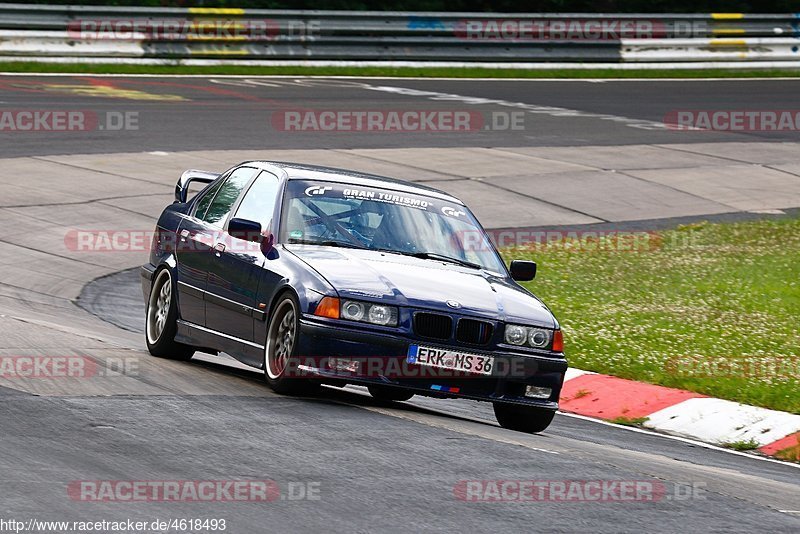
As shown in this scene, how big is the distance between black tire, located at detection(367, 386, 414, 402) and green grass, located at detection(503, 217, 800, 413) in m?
2.68

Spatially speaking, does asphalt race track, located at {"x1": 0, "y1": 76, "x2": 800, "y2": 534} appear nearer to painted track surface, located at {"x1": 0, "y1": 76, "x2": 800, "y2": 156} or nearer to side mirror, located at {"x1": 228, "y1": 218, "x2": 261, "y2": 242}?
painted track surface, located at {"x1": 0, "y1": 76, "x2": 800, "y2": 156}

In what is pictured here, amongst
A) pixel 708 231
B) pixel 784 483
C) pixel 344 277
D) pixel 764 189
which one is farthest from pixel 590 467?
pixel 764 189

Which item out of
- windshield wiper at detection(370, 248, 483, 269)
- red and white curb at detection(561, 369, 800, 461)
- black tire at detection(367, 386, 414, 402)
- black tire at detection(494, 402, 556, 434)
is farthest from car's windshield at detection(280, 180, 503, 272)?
red and white curb at detection(561, 369, 800, 461)

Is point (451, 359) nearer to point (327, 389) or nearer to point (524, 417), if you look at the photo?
point (524, 417)

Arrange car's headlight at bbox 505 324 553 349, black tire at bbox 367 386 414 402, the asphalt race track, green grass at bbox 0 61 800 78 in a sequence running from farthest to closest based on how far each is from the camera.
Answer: green grass at bbox 0 61 800 78, car's headlight at bbox 505 324 553 349, black tire at bbox 367 386 414 402, the asphalt race track

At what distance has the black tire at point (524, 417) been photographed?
9250 mm

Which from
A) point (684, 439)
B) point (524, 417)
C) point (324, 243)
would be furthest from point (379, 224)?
→ point (684, 439)

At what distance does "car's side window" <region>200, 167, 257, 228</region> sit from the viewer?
10602 millimetres

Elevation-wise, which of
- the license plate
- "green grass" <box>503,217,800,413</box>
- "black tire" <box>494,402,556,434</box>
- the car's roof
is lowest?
"green grass" <box>503,217,800,413</box>

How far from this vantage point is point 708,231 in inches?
762

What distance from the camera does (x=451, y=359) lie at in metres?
8.83

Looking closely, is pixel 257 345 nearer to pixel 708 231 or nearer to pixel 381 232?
pixel 381 232

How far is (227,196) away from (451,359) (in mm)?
2717

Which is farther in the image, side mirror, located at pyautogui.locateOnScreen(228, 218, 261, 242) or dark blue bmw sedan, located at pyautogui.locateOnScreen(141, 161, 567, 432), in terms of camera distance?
side mirror, located at pyautogui.locateOnScreen(228, 218, 261, 242)
